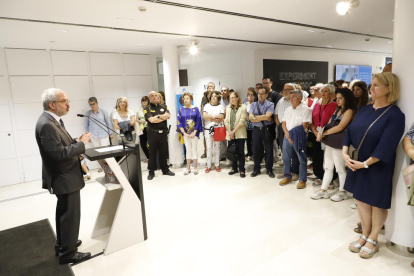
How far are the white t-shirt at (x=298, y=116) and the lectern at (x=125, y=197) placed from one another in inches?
97.9

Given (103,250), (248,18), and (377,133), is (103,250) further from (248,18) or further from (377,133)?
(248,18)

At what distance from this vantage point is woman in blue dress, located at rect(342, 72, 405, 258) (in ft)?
7.45

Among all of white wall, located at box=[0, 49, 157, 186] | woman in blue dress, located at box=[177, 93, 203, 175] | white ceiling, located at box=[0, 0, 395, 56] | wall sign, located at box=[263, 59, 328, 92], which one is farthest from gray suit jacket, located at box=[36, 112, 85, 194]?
wall sign, located at box=[263, 59, 328, 92]

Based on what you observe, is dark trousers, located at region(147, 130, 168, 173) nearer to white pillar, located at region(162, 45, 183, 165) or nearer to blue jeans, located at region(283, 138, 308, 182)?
white pillar, located at region(162, 45, 183, 165)

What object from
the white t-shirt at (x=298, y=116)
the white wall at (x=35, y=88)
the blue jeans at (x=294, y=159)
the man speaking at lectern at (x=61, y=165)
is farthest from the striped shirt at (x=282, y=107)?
the white wall at (x=35, y=88)

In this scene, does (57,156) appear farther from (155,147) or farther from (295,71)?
(295,71)

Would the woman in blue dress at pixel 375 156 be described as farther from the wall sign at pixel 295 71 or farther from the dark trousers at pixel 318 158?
the wall sign at pixel 295 71

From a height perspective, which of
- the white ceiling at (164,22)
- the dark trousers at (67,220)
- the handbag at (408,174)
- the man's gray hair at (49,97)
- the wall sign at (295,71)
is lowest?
the dark trousers at (67,220)

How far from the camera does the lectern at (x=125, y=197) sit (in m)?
2.74

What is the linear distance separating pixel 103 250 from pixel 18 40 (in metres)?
4.18

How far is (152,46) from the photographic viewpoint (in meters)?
6.01

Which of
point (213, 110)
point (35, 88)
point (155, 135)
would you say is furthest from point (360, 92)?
point (35, 88)

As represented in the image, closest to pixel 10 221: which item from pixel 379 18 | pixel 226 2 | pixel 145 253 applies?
pixel 145 253

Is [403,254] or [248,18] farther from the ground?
[248,18]
